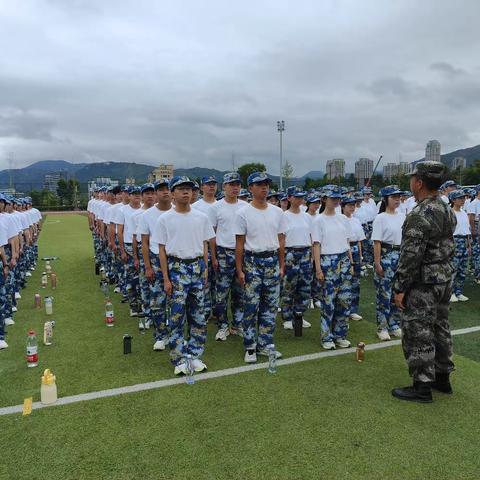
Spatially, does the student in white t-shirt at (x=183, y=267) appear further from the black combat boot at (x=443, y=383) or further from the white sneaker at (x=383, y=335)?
the white sneaker at (x=383, y=335)

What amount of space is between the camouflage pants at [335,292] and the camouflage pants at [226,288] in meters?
1.36

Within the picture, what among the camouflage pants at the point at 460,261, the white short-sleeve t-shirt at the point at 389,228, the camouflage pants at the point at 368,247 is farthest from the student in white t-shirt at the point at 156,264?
the camouflage pants at the point at 368,247

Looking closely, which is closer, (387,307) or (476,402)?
(476,402)

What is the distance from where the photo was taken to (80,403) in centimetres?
417

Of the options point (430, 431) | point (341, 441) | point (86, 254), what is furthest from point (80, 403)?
point (86, 254)

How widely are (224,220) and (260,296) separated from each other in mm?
1440

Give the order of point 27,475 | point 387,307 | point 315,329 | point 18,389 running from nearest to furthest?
1. point 27,475
2. point 18,389
3. point 387,307
4. point 315,329

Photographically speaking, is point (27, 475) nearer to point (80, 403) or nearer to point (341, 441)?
point (80, 403)

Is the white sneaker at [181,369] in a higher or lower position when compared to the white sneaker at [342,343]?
higher

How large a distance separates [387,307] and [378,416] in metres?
2.42

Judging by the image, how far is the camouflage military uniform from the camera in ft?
13.0

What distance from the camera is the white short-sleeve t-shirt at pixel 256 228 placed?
505cm

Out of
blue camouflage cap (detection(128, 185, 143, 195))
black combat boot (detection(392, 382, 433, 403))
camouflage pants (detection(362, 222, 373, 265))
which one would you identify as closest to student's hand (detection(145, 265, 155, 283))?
blue camouflage cap (detection(128, 185, 143, 195))

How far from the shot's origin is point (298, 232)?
22.1 feet
